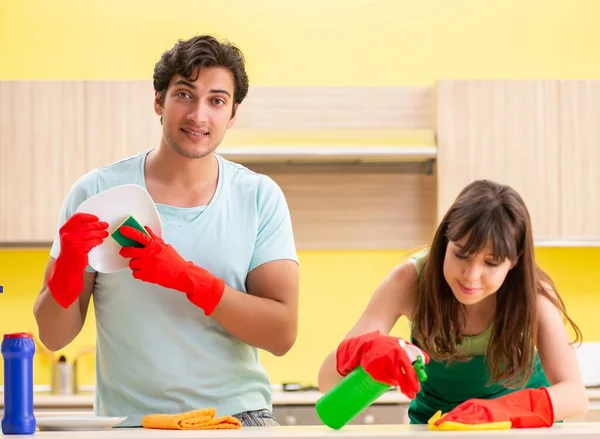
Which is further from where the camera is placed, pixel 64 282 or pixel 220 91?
pixel 220 91

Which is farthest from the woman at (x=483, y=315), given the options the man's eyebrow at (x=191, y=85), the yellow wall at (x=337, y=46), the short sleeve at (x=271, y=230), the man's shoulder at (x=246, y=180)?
the yellow wall at (x=337, y=46)

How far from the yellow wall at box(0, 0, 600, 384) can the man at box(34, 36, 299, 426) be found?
2083 mm

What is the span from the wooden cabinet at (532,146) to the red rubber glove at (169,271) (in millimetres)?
2118

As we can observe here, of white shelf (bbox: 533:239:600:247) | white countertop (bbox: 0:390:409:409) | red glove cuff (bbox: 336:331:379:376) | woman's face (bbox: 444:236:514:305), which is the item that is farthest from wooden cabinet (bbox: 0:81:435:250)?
red glove cuff (bbox: 336:331:379:376)

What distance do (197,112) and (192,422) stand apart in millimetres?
662

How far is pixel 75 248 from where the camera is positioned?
1761 mm

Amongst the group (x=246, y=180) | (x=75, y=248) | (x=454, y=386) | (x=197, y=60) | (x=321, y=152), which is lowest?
(x=454, y=386)

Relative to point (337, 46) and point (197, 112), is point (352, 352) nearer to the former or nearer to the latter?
point (197, 112)

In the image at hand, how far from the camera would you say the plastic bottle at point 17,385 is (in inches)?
61.8

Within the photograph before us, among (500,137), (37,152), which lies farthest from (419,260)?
(37,152)

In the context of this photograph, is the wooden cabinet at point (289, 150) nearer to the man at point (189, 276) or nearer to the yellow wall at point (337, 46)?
the yellow wall at point (337, 46)

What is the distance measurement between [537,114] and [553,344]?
2.02m

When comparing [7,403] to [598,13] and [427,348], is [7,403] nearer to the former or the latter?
[427,348]

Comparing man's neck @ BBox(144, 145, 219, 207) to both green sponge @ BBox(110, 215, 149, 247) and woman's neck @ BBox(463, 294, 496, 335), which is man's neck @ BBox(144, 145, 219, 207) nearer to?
green sponge @ BBox(110, 215, 149, 247)
